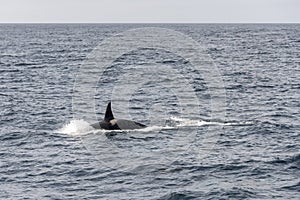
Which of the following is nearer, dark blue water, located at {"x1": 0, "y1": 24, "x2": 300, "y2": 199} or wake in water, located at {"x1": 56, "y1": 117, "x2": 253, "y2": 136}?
dark blue water, located at {"x1": 0, "y1": 24, "x2": 300, "y2": 199}

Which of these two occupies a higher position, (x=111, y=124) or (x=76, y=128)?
(x=111, y=124)

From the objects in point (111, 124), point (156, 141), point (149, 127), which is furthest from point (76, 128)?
point (156, 141)

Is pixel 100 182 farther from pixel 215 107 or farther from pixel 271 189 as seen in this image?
pixel 215 107

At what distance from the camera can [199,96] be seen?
4856 cm

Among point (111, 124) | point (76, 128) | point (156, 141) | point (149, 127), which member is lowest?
point (156, 141)

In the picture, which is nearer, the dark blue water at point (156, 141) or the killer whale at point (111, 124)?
the dark blue water at point (156, 141)

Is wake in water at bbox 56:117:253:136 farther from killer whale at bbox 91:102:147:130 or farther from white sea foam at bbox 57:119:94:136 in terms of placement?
killer whale at bbox 91:102:147:130

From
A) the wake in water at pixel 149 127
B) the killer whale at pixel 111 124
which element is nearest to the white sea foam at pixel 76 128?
the wake in water at pixel 149 127

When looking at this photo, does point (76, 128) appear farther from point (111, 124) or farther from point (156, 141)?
point (156, 141)

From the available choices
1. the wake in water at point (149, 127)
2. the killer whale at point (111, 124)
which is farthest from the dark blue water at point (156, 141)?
the killer whale at point (111, 124)

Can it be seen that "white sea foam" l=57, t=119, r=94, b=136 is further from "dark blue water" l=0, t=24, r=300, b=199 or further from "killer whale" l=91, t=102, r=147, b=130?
"killer whale" l=91, t=102, r=147, b=130

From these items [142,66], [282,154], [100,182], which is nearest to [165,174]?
[100,182]

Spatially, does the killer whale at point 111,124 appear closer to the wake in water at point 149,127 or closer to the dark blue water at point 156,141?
the wake in water at point 149,127

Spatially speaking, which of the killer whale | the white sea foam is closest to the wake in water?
the white sea foam
